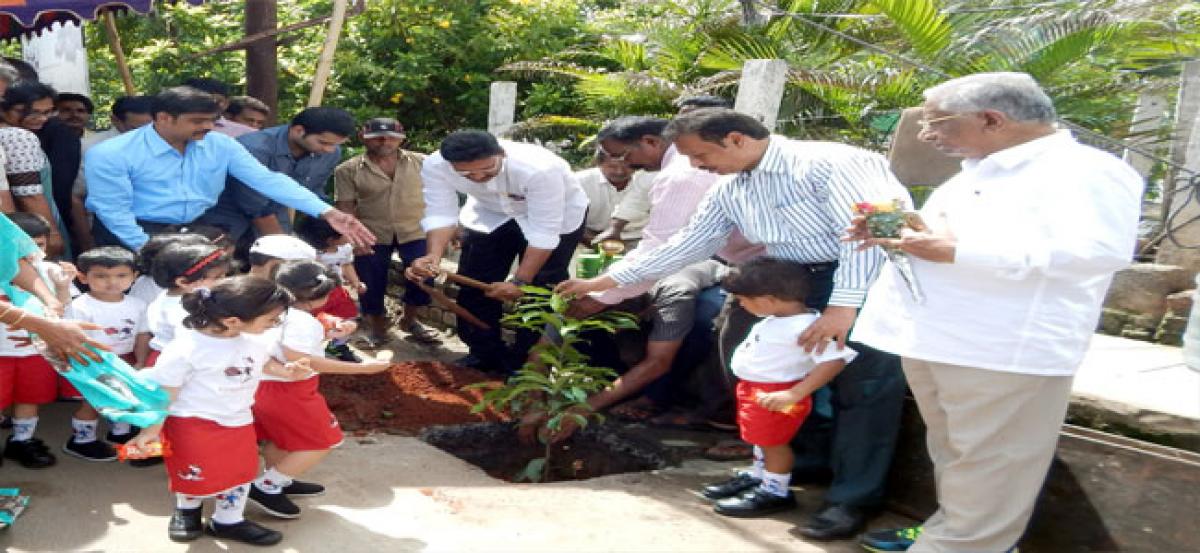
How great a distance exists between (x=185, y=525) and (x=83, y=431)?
3.62 feet

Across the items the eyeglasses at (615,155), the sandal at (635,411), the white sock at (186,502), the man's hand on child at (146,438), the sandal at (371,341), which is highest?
the eyeglasses at (615,155)

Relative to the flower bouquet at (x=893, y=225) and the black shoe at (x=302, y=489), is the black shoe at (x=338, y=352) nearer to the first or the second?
the black shoe at (x=302, y=489)

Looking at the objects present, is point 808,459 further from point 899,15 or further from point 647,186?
point 899,15

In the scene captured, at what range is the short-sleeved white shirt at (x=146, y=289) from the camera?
4.48m

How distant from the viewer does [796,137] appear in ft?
26.8

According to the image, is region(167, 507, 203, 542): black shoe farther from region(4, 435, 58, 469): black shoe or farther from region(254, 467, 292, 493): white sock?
region(4, 435, 58, 469): black shoe

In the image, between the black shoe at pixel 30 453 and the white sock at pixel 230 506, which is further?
the black shoe at pixel 30 453

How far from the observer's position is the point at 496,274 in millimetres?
6012

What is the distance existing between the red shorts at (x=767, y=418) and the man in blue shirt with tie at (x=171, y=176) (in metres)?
2.18

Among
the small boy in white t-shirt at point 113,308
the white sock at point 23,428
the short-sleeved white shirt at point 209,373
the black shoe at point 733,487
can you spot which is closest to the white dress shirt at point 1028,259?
the black shoe at point 733,487

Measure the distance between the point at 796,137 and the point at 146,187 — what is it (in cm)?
499

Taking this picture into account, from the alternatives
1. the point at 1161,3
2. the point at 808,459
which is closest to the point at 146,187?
the point at 808,459

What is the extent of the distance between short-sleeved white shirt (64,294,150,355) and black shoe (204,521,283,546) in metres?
1.19

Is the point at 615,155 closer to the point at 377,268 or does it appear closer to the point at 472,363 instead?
the point at 472,363
